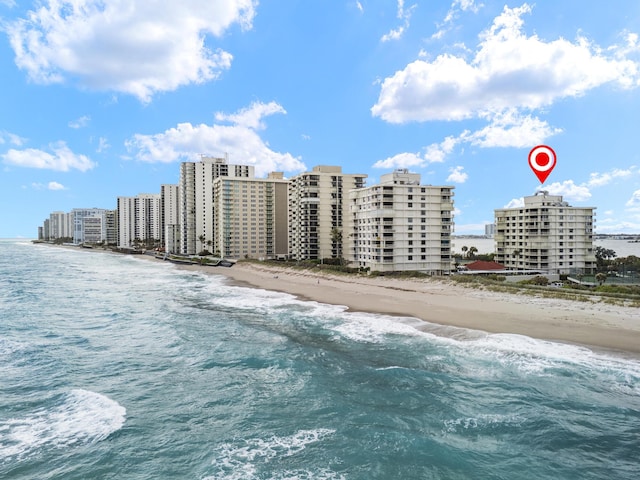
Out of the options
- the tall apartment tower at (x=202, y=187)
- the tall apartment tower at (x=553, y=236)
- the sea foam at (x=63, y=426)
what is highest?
the tall apartment tower at (x=202, y=187)

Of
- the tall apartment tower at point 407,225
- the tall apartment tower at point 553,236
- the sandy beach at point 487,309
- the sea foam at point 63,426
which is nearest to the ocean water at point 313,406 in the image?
the sea foam at point 63,426

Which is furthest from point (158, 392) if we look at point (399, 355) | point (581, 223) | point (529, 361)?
point (581, 223)

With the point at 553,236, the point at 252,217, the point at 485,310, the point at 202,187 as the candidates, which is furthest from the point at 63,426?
the point at 202,187

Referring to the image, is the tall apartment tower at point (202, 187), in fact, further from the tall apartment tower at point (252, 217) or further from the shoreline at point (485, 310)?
the shoreline at point (485, 310)

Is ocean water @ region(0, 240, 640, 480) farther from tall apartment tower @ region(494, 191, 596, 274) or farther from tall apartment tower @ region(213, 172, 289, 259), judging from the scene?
tall apartment tower @ region(213, 172, 289, 259)

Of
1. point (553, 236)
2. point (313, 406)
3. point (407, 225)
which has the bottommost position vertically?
point (313, 406)

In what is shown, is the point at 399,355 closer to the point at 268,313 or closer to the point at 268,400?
the point at 268,400

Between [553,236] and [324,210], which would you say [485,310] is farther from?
[324,210]
